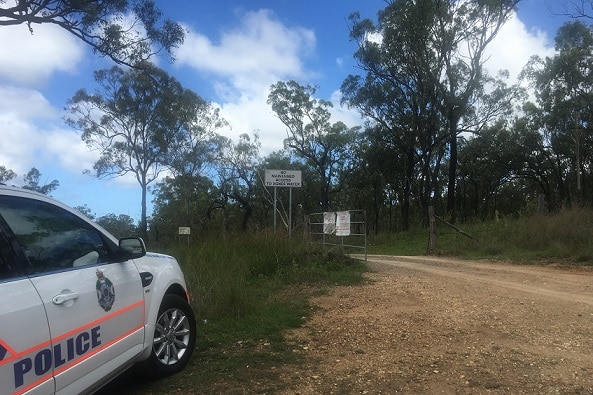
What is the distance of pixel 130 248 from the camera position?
3883 mm

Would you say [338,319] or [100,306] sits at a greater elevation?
[100,306]

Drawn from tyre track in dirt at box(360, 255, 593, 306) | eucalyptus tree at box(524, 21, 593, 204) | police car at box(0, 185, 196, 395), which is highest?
eucalyptus tree at box(524, 21, 593, 204)

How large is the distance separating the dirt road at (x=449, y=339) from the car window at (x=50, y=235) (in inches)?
78.9

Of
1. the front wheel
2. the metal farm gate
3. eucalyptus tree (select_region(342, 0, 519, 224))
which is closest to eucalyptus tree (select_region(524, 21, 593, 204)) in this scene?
eucalyptus tree (select_region(342, 0, 519, 224))

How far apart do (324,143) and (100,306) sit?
3530cm

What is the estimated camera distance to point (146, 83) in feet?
→ 100

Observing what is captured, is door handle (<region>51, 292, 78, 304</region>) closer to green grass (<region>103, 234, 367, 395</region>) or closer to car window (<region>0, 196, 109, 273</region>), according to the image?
car window (<region>0, 196, 109, 273</region>)

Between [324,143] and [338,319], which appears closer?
[338,319]

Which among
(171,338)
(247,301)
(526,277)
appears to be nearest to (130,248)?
(171,338)

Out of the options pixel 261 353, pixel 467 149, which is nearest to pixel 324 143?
pixel 467 149

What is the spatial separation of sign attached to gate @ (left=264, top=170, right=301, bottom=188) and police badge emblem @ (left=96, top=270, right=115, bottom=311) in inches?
425

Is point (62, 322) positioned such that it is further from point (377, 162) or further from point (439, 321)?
point (377, 162)

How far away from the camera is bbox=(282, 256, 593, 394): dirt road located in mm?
4074

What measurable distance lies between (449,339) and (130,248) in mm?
3627
